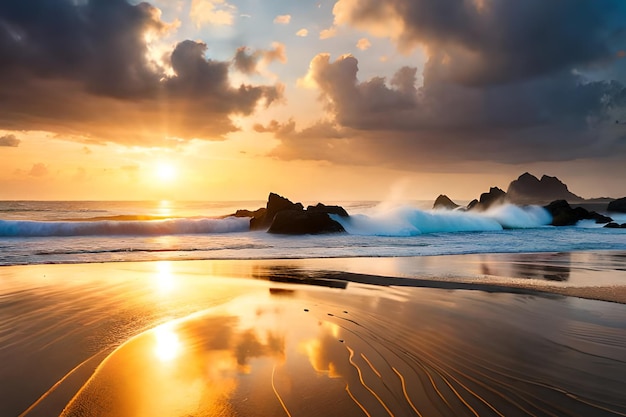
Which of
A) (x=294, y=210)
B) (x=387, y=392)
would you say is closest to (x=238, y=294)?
(x=387, y=392)

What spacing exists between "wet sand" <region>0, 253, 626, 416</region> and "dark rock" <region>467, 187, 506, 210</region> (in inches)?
1932

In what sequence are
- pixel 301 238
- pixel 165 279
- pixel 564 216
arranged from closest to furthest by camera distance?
pixel 165 279
pixel 301 238
pixel 564 216

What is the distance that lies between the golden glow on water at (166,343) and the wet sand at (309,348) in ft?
0.08

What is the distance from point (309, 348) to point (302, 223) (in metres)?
26.0

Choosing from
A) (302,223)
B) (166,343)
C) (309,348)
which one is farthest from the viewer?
(302,223)

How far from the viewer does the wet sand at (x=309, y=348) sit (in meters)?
3.75

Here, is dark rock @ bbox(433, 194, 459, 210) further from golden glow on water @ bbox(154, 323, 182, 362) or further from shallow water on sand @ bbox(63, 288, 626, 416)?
golden glow on water @ bbox(154, 323, 182, 362)

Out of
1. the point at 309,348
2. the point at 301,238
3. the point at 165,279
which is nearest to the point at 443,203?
the point at 301,238

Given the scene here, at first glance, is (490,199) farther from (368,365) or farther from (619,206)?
(368,365)

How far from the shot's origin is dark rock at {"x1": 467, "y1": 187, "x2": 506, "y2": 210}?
56.8m

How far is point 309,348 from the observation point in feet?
17.4

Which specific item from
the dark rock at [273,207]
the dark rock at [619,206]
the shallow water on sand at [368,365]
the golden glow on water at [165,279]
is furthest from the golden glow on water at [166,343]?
the dark rock at [619,206]

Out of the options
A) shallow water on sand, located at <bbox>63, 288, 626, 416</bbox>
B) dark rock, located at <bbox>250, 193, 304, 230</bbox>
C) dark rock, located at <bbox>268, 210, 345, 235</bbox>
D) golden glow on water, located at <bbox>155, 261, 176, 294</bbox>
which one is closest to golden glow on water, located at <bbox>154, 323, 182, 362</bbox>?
shallow water on sand, located at <bbox>63, 288, 626, 416</bbox>

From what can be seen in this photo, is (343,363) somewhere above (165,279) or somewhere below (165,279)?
below
